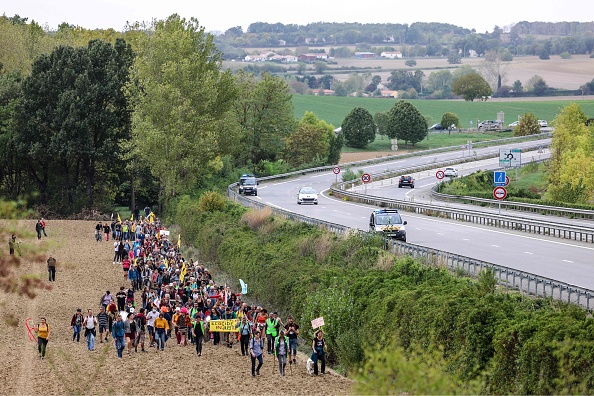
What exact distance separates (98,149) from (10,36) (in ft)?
100

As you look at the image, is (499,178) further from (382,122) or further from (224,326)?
(382,122)

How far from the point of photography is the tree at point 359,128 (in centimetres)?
13775

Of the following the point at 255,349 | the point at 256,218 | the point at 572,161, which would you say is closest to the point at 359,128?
the point at 572,161

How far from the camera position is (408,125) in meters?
138

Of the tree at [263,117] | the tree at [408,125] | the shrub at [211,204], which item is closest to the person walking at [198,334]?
the shrub at [211,204]

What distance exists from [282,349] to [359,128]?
11382 cm

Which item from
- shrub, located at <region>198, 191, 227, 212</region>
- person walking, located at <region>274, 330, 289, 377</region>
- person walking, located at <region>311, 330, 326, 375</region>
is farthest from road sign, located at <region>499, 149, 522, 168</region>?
person walking, located at <region>274, 330, 289, 377</region>

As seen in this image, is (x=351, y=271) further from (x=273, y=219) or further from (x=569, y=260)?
(x=273, y=219)

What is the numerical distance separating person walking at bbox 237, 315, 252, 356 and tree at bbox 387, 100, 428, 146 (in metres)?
111

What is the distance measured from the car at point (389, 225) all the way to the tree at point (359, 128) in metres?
93.2

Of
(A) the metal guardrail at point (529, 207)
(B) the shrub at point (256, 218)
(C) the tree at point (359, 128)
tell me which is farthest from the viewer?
(C) the tree at point (359, 128)

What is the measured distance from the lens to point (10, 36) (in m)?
97.8

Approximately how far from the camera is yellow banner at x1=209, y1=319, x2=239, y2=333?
96.1 ft

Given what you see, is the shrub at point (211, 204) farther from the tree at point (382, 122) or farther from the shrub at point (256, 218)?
the tree at point (382, 122)
